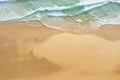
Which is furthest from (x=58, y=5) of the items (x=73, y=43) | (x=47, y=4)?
(x=73, y=43)

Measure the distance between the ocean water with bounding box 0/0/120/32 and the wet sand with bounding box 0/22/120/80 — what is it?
0.02 m

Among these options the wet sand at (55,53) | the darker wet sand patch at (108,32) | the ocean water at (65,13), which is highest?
the ocean water at (65,13)

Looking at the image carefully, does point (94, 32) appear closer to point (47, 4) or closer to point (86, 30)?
point (86, 30)

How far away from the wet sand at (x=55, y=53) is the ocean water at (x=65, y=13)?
2cm

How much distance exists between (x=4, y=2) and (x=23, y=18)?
0.08 meters

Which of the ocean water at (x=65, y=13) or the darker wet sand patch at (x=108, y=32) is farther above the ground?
the ocean water at (x=65, y=13)

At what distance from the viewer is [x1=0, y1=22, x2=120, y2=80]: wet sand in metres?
0.73

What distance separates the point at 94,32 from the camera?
2.39ft

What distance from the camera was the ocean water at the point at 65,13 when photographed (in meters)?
0.71

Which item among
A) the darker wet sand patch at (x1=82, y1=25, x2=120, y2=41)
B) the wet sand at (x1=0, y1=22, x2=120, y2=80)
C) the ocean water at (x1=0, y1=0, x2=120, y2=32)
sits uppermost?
the ocean water at (x1=0, y1=0, x2=120, y2=32)

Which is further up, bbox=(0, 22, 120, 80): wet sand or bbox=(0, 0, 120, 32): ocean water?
bbox=(0, 0, 120, 32): ocean water

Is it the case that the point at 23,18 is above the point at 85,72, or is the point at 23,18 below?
above

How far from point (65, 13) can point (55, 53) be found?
139 mm

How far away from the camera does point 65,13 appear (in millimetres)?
719
